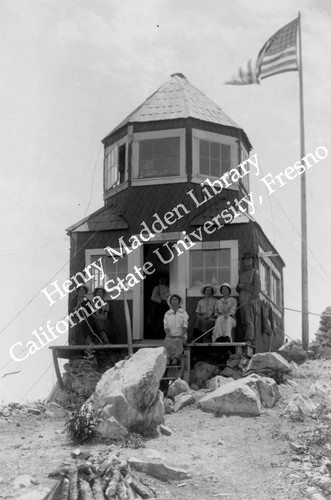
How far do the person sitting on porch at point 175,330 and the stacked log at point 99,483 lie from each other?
23.2 ft

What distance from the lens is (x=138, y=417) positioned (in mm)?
14633

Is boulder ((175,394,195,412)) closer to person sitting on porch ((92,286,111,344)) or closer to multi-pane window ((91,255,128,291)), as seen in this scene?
person sitting on porch ((92,286,111,344))

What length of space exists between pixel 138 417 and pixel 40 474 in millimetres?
3010

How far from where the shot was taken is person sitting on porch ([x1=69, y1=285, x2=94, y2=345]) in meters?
20.9

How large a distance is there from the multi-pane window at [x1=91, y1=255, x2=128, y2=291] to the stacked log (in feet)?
31.7

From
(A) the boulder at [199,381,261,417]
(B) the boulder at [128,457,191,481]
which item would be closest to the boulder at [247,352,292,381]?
(A) the boulder at [199,381,261,417]

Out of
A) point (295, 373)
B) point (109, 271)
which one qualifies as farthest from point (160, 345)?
→ point (295, 373)

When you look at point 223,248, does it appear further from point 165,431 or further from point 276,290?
point 165,431

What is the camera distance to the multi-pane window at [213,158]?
71.3 ft

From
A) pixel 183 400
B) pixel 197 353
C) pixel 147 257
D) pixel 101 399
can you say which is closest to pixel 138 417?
pixel 101 399

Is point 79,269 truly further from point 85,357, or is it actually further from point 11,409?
point 11,409

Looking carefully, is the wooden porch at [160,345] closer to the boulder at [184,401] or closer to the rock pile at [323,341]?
the boulder at [184,401]

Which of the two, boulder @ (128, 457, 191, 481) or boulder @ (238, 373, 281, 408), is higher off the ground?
boulder @ (238, 373, 281, 408)

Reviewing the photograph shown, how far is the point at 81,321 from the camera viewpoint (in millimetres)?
21094
